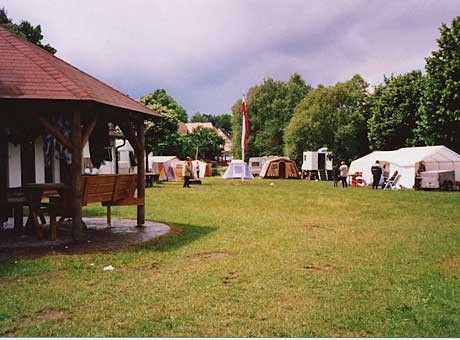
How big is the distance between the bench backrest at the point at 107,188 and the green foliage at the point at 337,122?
37.9 metres

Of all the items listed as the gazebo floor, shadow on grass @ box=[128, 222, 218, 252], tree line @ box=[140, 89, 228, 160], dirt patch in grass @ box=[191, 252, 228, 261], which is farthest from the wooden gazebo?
tree line @ box=[140, 89, 228, 160]

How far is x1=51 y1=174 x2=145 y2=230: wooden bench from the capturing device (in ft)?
30.4

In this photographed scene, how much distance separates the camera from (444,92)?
2936cm

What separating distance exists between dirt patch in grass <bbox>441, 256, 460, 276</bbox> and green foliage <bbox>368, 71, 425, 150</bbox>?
31.2 m

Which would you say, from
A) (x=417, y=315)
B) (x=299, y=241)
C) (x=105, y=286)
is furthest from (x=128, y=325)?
(x=299, y=241)

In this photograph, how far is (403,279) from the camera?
6.24 meters

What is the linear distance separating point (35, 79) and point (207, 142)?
6828cm

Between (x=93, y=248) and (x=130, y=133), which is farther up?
(x=130, y=133)

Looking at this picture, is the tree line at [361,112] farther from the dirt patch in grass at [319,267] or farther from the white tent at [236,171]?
the dirt patch in grass at [319,267]

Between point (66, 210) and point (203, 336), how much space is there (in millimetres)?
5855

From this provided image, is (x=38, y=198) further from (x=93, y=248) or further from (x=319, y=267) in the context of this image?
(x=319, y=267)

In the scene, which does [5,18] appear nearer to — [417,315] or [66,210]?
[66,210]

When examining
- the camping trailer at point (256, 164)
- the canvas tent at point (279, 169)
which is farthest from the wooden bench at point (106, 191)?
the camping trailer at point (256, 164)

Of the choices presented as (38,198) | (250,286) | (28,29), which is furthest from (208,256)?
(28,29)
